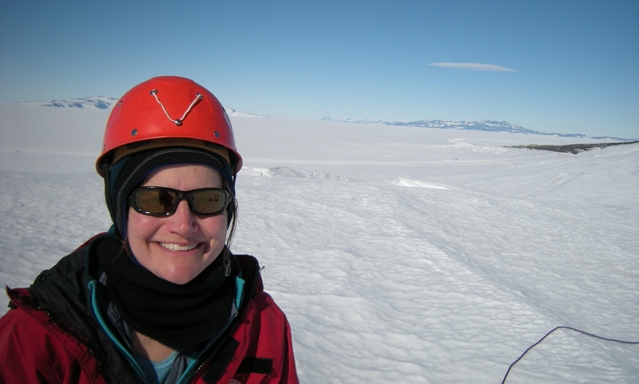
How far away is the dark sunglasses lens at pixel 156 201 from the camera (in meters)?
1.11

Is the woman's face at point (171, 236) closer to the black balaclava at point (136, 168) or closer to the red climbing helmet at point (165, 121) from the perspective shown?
the black balaclava at point (136, 168)

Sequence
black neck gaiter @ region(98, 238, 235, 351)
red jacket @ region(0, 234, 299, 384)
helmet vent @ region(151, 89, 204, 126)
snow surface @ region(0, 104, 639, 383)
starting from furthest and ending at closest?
snow surface @ region(0, 104, 639, 383) < helmet vent @ region(151, 89, 204, 126) < black neck gaiter @ region(98, 238, 235, 351) < red jacket @ region(0, 234, 299, 384)

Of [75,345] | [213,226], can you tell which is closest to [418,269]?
[213,226]

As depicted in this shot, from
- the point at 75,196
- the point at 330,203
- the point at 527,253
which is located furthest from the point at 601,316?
the point at 75,196

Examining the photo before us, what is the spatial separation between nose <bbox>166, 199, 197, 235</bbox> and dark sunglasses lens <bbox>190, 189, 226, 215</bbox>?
0.03 meters

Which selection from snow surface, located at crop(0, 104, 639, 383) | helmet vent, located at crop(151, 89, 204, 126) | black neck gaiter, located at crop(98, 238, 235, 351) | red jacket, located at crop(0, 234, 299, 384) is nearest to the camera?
red jacket, located at crop(0, 234, 299, 384)

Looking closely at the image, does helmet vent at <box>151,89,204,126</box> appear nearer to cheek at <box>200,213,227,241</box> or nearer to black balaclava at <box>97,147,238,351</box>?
black balaclava at <box>97,147,238,351</box>

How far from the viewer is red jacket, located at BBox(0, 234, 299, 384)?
91 cm

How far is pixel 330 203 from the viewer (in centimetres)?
680

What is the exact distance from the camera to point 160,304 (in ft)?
3.63

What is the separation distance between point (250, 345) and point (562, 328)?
11.4ft

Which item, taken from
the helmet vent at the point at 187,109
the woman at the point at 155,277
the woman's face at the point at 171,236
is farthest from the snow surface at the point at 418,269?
the helmet vent at the point at 187,109

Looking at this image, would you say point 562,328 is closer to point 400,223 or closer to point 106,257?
point 400,223

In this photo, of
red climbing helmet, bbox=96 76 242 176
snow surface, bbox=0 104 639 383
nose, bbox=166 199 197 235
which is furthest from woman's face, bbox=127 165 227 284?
snow surface, bbox=0 104 639 383
